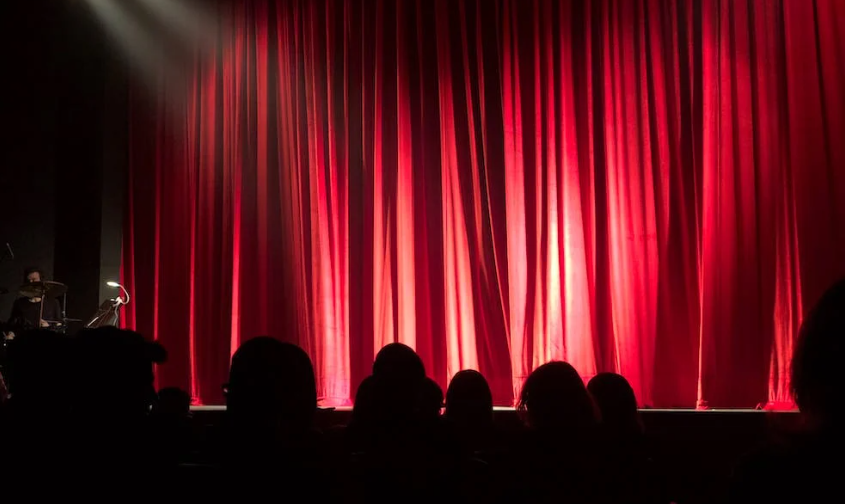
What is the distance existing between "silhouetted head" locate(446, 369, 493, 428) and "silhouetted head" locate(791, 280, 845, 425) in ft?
6.59

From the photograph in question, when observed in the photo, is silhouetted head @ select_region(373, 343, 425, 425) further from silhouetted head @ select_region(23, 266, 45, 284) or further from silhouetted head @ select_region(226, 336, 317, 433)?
silhouetted head @ select_region(23, 266, 45, 284)

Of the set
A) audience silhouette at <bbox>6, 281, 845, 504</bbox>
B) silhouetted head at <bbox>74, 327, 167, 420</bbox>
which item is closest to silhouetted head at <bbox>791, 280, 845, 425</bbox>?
audience silhouette at <bbox>6, 281, 845, 504</bbox>

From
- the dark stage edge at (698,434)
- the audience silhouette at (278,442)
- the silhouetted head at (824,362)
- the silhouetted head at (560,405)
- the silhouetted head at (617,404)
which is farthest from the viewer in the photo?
the dark stage edge at (698,434)

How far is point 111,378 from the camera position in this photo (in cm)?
199

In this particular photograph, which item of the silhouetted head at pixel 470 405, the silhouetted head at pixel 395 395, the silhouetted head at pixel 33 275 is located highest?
the silhouetted head at pixel 33 275

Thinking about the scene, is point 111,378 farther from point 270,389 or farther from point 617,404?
point 617,404

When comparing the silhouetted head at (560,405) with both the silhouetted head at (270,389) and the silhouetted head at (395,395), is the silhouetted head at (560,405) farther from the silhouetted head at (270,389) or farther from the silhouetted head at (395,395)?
the silhouetted head at (270,389)

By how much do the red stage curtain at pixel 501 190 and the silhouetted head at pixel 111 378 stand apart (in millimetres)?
4186

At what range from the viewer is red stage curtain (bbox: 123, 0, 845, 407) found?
546 centimetres

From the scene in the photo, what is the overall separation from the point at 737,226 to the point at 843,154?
2.93ft

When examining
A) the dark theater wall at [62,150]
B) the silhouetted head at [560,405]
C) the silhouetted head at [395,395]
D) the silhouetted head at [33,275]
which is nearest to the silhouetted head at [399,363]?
the silhouetted head at [395,395]

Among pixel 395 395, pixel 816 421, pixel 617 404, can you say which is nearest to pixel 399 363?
pixel 395 395

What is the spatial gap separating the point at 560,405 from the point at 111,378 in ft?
4.13

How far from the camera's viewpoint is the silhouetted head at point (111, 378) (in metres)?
1.96
